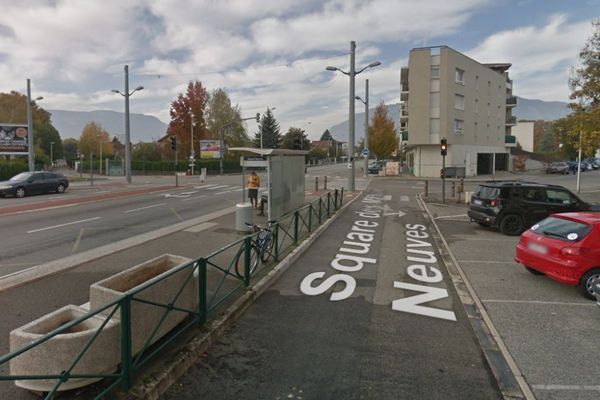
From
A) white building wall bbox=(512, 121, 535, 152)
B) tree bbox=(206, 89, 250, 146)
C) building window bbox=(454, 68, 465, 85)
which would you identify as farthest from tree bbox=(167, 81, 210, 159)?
white building wall bbox=(512, 121, 535, 152)

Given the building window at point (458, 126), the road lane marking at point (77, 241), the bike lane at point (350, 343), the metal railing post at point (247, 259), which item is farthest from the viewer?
the building window at point (458, 126)

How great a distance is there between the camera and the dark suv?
12891mm

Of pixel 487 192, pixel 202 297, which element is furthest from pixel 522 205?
pixel 202 297

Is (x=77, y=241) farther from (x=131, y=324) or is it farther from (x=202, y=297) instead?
(x=131, y=324)

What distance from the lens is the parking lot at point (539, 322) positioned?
4.34 metres

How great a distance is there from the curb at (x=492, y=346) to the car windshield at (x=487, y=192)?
548cm

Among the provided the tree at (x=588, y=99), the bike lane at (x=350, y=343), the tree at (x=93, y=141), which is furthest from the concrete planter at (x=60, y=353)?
the tree at (x=93, y=141)

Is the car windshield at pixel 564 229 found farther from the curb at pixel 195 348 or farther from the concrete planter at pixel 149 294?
the concrete planter at pixel 149 294

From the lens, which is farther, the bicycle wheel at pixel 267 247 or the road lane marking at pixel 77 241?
the road lane marking at pixel 77 241

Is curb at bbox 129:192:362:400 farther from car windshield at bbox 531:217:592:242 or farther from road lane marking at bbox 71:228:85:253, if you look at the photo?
road lane marking at bbox 71:228:85:253

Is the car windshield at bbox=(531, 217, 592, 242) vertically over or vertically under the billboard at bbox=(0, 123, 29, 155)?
under

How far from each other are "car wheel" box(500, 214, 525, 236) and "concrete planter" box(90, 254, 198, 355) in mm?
10710

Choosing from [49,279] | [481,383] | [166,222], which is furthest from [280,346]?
[166,222]

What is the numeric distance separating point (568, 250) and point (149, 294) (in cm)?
653
